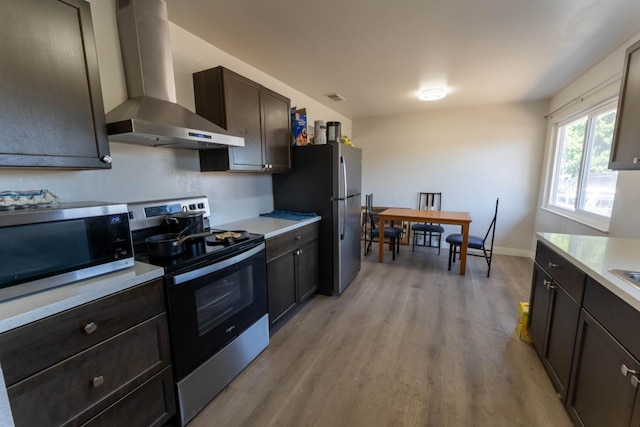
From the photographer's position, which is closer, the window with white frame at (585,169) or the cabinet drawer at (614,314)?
the cabinet drawer at (614,314)

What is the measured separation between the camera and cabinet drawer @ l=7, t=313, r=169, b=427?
2.96 feet

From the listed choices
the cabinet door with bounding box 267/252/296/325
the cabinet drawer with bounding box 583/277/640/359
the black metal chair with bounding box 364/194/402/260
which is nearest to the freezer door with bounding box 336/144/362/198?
the cabinet door with bounding box 267/252/296/325

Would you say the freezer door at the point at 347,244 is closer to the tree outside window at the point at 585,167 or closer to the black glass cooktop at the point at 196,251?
the black glass cooktop at the point at 196,251

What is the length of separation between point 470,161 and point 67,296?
202 inches

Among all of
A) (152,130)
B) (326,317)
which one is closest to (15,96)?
(152,130)

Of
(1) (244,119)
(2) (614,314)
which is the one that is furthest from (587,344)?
(1) (244,119)

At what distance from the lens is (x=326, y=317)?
8.34 feet

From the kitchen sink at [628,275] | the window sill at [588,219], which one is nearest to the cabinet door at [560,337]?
the kitchen sink at [628,275]

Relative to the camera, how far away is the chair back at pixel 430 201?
478cm

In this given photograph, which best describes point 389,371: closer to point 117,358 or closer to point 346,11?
point 117,358

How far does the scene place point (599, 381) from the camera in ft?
3.89

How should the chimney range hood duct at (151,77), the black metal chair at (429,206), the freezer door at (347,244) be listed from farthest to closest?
the black metal chair at (429,206)
the freezer door at (347,244)
the chimney range hood duct at (151,77)

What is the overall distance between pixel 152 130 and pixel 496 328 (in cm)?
300

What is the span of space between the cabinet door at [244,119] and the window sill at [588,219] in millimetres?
3303
